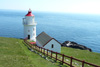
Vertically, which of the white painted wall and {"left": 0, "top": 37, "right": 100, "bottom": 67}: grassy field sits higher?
the white painted wall

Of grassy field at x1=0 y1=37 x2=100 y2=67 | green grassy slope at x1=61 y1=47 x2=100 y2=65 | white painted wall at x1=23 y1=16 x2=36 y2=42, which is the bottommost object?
green grassy slope at x1=61 y1=47 x2=100 y2=65

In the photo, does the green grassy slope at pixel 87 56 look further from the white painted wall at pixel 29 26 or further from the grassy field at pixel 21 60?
the white painted wall at pixel 29 26

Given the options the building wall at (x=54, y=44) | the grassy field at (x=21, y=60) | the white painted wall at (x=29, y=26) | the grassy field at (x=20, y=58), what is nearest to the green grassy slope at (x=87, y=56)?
the grassy field at (x=20, y=58)

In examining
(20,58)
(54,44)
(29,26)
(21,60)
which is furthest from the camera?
(29,26)

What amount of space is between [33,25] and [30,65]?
3078 centimetres

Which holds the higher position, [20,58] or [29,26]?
[29,26]

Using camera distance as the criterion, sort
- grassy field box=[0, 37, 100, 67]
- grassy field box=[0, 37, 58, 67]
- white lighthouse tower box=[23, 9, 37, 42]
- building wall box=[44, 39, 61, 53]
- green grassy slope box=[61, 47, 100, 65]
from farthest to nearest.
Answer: white lighthouse tower box=[23, 9, 37, 42] < building wall box=[44, 39, 61, 53] < green grassy slope box=[61, 47, 100, 65] < grassy field box=[0, 37, 100, 67] < grassy field box=[0, 37, 58, 67]

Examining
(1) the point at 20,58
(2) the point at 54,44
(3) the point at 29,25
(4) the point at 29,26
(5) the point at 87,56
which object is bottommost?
(5) the point at 87,56

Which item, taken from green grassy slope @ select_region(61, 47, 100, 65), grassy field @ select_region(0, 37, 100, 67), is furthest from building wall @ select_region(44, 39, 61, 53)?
grassy field @ select_region(0, 37, 100, 67)

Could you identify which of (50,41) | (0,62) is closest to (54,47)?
(50,41)

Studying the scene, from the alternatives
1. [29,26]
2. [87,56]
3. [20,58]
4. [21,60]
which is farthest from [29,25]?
[21,60]

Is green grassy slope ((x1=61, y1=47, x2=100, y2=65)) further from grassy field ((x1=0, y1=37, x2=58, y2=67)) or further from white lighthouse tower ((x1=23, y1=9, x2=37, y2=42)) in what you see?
white lighthouse tower ((x1=23, y1=9, x2=37, y2=42))

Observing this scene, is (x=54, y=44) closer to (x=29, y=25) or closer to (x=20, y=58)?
(x=20, y=58)

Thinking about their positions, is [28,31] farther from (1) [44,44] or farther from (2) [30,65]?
(2) [30,65]
